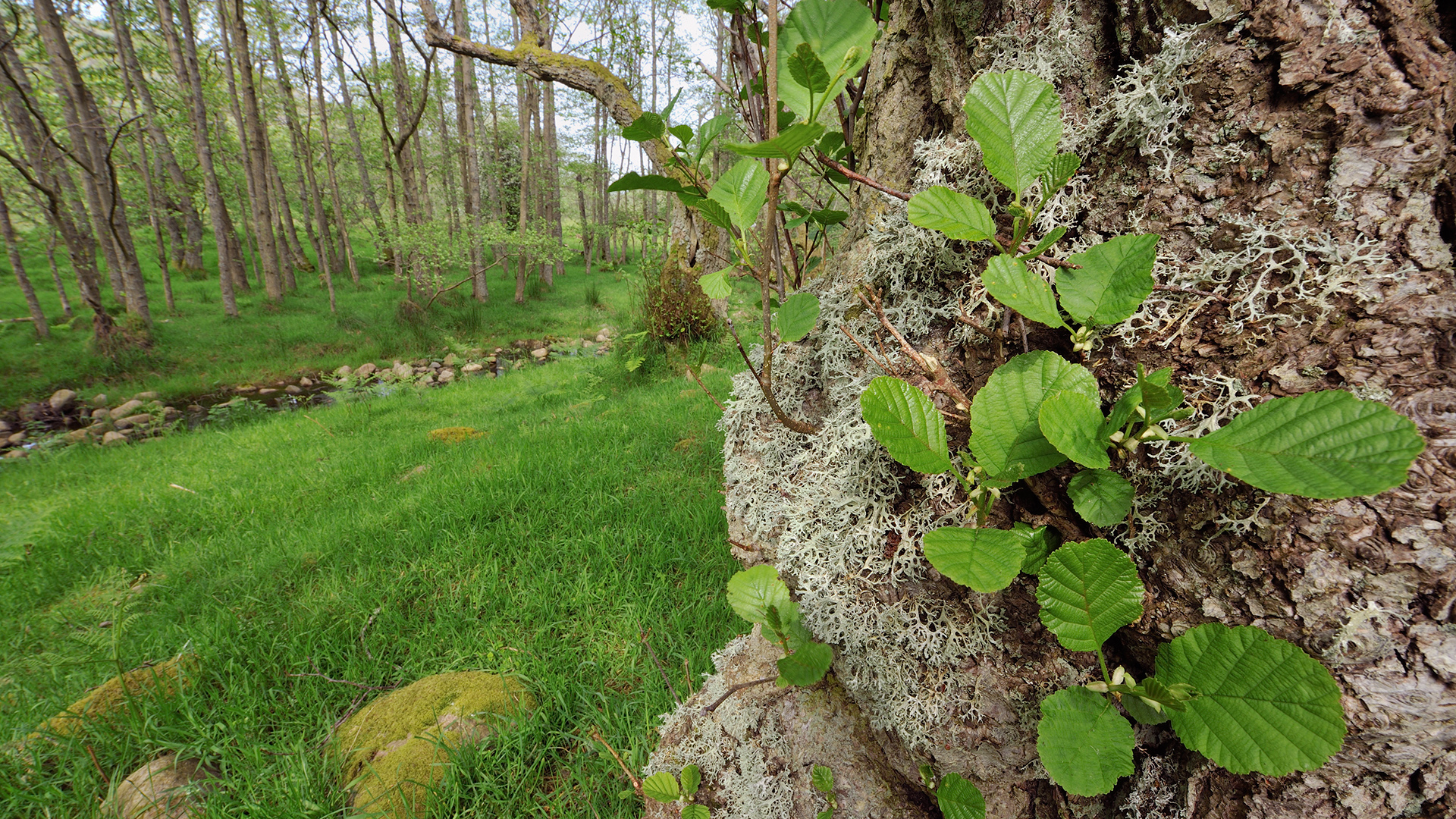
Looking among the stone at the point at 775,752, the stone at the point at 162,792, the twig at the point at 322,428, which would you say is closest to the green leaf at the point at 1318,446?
the stone at the point at 775,752

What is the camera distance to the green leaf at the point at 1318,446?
17.4 inches

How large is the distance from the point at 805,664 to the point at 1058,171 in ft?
2.91

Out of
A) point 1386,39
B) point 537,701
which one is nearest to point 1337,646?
point 1386,39

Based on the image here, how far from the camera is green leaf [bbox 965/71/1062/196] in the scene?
2.33ft

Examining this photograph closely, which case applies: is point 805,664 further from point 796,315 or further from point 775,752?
point 796,315

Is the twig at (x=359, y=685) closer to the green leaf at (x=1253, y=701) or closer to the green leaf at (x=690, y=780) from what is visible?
the green leaf at (x=690, y=780)

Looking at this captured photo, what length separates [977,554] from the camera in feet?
2.15

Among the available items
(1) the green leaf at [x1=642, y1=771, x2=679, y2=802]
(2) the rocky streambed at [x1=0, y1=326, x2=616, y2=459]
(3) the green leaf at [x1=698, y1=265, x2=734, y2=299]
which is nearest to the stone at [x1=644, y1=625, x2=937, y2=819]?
(1) the green leaf at [x1=642, y1=771, x2=679, y2=802]

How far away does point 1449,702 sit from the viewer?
492 millimetres

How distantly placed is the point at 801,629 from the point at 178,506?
540cm

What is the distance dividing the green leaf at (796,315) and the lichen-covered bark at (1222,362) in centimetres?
18

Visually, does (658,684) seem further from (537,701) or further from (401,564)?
(401,564)

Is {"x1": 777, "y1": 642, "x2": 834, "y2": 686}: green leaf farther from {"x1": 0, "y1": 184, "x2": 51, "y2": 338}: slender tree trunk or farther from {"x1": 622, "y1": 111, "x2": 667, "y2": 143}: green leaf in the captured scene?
{"x1": 0, "y1": 184, "x2": 51, "y2": 338}: slender tree trunk

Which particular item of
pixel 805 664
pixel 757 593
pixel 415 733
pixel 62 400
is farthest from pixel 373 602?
pixel 62 400
